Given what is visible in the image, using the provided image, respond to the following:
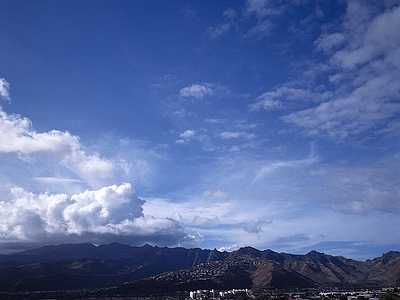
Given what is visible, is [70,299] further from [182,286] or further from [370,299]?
[370,299]

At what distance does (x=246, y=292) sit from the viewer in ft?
516

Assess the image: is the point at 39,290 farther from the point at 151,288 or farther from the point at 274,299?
the point at 274,299

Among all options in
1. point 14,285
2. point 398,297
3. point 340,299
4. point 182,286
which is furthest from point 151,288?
point 398,297

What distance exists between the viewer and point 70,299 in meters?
149

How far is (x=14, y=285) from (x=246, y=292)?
12137 cm

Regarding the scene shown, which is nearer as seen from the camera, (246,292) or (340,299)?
(340,299)

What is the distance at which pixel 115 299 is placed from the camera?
152 m

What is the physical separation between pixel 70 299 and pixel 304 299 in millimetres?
89432

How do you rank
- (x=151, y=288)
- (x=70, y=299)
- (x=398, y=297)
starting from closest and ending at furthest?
(x=398, y=297)
(x=70, y=299)
(x=151, y=288)

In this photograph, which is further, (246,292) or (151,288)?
(151,288)

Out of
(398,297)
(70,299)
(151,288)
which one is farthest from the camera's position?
(151,288)

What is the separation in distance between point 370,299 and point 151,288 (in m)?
111

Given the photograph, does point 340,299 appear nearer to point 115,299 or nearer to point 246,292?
point 246,292

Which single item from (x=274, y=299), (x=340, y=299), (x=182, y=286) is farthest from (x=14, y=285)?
(x=340, y=299)
